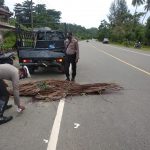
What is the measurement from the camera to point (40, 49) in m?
15.5

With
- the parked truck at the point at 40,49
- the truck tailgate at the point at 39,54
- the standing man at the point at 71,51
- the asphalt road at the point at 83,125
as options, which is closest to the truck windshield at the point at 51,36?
the parked truck at the point at 40,49

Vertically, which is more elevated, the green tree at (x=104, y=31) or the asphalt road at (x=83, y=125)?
the asphalt road at (x=83, y=125)

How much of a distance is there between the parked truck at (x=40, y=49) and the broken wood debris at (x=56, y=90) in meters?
4.26

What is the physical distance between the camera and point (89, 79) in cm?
1398

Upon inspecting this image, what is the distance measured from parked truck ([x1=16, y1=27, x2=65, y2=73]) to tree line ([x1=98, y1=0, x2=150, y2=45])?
46.9 m

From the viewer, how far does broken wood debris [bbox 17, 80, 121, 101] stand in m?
10.0

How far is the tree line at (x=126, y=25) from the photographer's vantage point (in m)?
74.6

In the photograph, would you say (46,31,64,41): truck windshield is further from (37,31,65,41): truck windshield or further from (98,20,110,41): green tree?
(98,20,110,41): green tree

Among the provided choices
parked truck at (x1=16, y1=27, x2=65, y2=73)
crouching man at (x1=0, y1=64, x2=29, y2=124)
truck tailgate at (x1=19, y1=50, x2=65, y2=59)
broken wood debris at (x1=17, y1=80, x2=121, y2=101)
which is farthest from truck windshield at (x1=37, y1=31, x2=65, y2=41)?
crouching man at (x1=0, y1=64, x2=29, y2=124)

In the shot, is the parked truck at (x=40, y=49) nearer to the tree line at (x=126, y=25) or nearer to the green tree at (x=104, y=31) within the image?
the tree line at (x=126, y=25)

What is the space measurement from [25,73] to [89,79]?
5789 millimetres

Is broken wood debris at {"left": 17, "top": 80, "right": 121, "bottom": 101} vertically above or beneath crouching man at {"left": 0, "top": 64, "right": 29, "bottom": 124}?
beneath

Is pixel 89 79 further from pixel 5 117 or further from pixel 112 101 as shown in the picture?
pixel 5 117

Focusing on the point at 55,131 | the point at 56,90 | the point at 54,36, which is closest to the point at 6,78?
the point at 55,131
